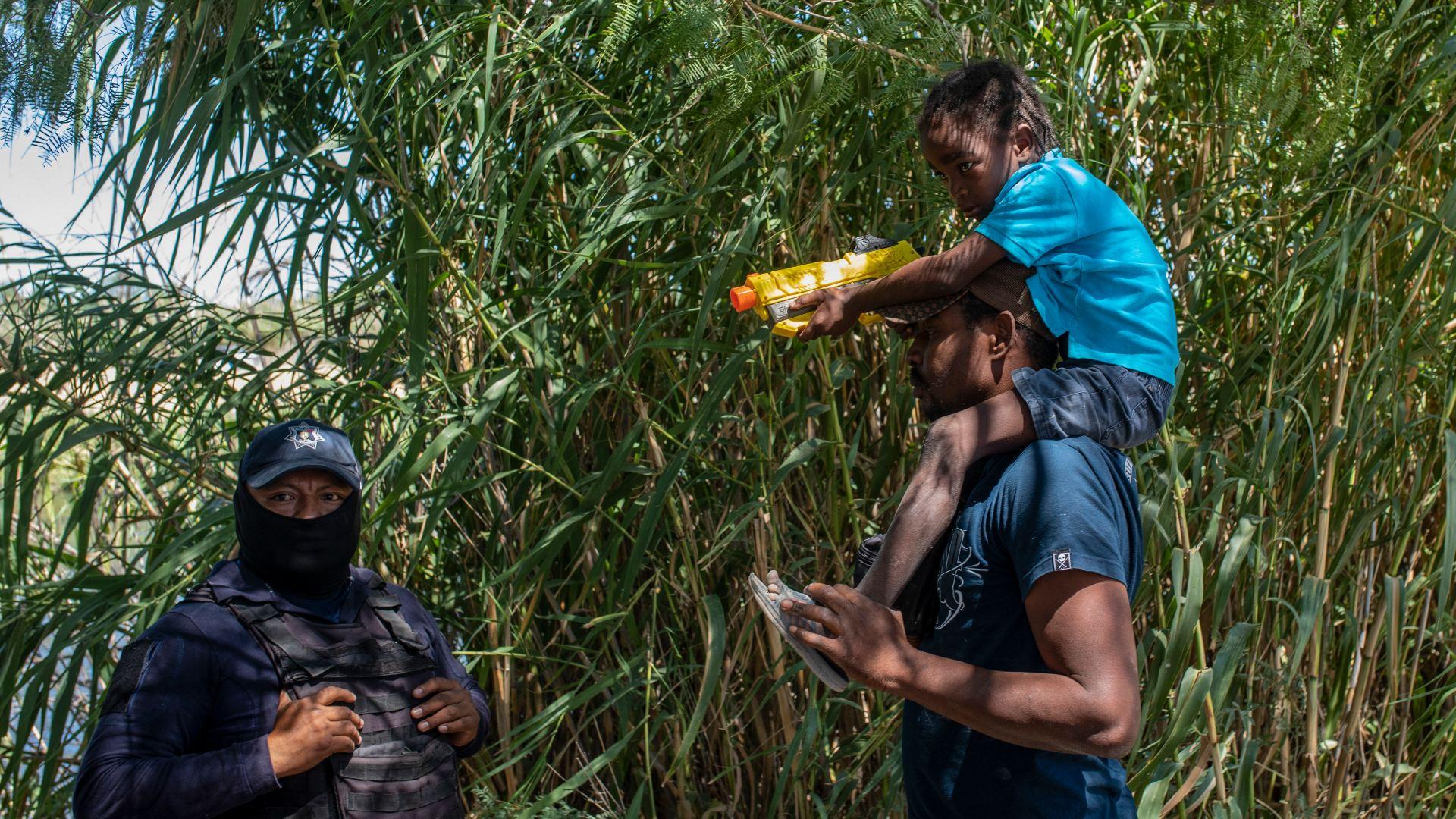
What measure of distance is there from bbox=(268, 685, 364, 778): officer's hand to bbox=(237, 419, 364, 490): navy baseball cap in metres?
0.34

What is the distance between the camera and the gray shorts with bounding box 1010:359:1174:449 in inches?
55.4

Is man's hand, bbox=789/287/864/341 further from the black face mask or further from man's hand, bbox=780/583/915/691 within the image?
the black face mask

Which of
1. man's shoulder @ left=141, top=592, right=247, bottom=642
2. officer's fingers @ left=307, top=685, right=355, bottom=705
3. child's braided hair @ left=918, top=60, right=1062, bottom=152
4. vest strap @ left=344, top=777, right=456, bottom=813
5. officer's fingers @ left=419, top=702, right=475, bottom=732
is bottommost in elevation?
vest strap @ left=344, top=777, right=456, bottom=813

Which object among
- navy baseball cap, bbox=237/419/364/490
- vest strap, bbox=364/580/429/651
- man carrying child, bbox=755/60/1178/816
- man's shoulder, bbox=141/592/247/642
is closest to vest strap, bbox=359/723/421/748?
vest strap, bbox=364/580/429/651

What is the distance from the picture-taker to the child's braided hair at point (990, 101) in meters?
1.70

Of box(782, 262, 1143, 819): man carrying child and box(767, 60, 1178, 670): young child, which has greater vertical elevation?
box(767, 60, 1178, 670): young child

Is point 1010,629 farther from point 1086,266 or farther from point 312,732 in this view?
point 312,732

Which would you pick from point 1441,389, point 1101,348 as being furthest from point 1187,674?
point 1441,389

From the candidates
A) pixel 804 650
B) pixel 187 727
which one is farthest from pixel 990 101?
pixel 187 727

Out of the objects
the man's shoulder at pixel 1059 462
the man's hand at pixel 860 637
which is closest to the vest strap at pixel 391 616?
the man's hand at pixel 860 637

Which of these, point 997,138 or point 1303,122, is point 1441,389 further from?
point 997,138

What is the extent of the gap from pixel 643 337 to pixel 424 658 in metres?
0.72

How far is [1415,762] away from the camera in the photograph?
2484 millimetres

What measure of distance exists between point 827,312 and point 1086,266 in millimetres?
339
